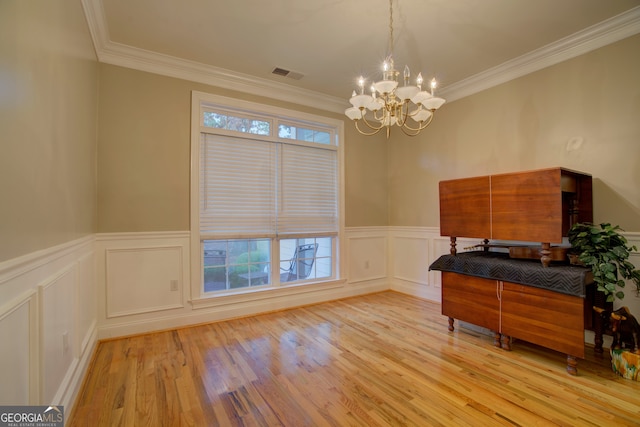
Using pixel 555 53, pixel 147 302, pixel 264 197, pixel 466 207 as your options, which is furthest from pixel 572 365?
pixel 147 302

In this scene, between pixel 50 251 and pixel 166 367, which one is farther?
pixel 166 367

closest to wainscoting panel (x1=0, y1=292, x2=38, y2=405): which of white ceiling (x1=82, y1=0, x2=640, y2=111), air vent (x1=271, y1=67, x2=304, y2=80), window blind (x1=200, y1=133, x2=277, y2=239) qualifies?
window blind (x1=200, y1=133, x2=277, y2=239)

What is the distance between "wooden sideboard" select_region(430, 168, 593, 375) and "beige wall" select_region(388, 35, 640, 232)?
0.81ft

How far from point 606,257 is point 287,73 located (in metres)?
3.57

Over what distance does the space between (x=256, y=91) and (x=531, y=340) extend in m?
3.94

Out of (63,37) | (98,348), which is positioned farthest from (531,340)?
(63,37)

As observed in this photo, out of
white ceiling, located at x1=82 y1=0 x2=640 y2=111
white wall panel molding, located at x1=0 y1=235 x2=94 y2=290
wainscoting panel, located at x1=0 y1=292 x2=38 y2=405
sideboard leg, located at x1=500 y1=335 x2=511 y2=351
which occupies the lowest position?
sideboard leg, located at x1=500 y1=335 x2=511 y2=351

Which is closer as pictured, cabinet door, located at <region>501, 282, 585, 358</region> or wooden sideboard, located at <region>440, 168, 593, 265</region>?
cabinet door, located at <region>501, 282, 585, 358</region>

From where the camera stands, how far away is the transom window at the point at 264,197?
137 inches

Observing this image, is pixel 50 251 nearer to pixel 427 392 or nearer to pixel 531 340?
pixel 427 392

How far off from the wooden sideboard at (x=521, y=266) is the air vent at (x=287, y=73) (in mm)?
2252

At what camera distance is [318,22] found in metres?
2.60

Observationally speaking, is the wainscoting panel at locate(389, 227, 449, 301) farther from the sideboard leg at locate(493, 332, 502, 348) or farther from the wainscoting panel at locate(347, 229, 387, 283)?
the sideboard leg at locate(493, 332, 502, 348)

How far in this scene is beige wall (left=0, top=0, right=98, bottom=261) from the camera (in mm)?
1104
